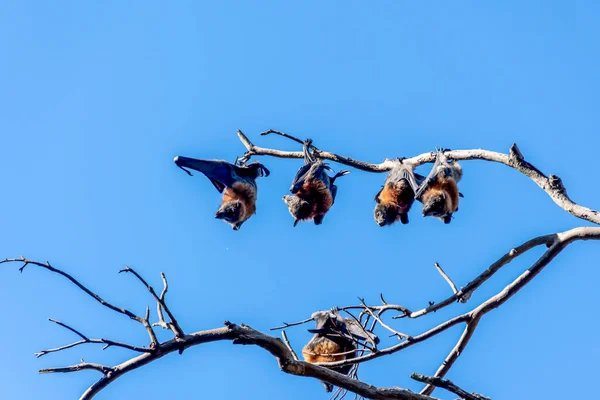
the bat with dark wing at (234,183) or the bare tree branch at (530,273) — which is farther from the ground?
the bat with dark wing at (234,183)

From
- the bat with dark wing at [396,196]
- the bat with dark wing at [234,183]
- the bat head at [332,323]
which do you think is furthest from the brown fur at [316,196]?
the bat head at [332,323]

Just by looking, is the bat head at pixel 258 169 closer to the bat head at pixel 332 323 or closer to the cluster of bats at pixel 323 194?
the cluster of bats at pixel 323 194

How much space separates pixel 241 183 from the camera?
36.1ft

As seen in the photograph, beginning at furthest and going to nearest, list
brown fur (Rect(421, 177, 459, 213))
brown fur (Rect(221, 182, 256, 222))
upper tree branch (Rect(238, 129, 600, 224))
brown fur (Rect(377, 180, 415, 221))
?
brown fur (Rect(221, 182, 256, 222)) < brown fur (Rect(377, 180, 415, 221)) < brown fur (Rect(421, 177, 459, 213)) < upper tree branch (Rect(238, 129, 600, 224))

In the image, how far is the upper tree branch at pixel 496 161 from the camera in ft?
21.9

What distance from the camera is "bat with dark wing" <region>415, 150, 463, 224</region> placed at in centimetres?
968

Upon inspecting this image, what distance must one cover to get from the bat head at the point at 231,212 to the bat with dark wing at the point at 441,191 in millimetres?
2677

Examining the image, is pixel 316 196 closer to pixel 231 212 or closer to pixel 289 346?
pixel 231 212

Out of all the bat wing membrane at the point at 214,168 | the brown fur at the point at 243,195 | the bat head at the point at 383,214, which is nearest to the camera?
the bat head at the point at 383,214

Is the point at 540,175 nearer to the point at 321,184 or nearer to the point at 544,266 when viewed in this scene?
the point at 544,266

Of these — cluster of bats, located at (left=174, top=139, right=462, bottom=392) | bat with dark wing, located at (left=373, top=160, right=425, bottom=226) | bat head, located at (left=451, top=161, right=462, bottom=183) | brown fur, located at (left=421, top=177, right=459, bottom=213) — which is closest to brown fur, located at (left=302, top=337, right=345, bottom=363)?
cluster of bats, located at (left=174, top=139, right=462, bottom=392)

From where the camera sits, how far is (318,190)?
11195 millimetres

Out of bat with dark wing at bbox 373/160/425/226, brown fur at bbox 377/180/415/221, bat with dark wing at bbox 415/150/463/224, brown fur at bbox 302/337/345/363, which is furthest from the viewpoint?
brown fur at bbox 377/180/415/221

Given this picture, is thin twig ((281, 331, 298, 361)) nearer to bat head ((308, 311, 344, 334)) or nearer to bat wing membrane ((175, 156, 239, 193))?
bat head ((308, 311, 344, 334))
